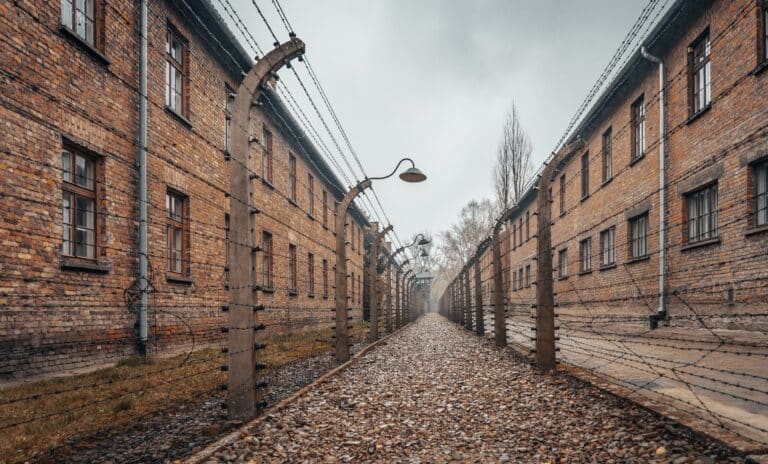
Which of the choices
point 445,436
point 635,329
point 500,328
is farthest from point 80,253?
point 635,329

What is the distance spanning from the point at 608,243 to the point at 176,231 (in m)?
13.2

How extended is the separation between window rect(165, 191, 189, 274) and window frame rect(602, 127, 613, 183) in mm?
12946

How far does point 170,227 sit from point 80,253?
8.26ft

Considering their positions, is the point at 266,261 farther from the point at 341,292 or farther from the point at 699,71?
the point at 699,71

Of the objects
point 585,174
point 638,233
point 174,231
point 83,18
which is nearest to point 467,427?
point 174,231

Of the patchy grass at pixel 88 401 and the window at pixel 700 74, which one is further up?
the window at pixel 700 74

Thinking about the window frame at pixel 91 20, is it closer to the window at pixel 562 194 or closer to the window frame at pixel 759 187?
the window frame at pixel 759 187

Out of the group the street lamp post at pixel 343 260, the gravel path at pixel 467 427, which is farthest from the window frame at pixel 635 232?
the gravel path at pixel 467 427

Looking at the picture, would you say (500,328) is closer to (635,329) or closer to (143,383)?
(635,329)

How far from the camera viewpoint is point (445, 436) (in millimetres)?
4180

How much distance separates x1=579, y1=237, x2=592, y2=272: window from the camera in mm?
17622

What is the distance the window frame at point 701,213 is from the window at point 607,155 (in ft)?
16.3

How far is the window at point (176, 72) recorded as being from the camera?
33.6 ft

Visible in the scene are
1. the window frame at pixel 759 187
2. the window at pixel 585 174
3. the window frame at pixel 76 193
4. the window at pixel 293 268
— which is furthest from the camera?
the window at pixel 585 174
